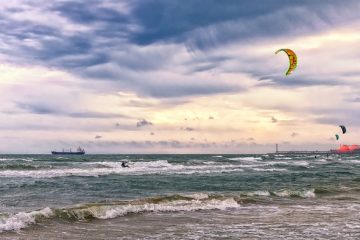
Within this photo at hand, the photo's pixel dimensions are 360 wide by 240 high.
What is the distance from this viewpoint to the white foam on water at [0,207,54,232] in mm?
12477

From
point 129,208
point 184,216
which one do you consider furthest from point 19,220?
point 184,216

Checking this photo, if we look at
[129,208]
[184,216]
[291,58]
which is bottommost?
[184,216]

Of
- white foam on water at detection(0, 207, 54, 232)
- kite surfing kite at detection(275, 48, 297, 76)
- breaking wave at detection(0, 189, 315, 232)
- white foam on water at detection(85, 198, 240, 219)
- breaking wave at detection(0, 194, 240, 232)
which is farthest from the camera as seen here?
kite surfing kite at detection(275, 48, 297, 76)

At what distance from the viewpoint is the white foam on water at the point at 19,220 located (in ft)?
40.9

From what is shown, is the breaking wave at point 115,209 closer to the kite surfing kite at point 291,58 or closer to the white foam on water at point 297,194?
the white foam on water at point 297,194

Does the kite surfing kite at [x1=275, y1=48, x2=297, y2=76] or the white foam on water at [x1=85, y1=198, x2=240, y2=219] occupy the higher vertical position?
the kite surfing kite at [x1=275, y1=48, x2=297, y2=76]

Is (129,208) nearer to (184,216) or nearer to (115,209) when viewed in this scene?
(115,209)

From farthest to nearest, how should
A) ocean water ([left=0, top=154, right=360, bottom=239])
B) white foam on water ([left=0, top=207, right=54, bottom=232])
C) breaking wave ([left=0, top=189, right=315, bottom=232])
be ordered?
breaking wave ([left=0, top=189, right=315, bottom=232])
white foam on water ([left=0, top=207, right=54, bottom=232])
ocean water ([left=0, top=154, right=360, bottom=239])

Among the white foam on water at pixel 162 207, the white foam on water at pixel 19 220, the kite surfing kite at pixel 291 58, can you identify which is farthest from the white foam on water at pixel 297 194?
the white foam on water at pixel 19 220

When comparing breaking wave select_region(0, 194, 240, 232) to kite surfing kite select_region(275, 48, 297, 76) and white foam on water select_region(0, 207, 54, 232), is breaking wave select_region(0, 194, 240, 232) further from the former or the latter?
kite surfing kite select_region(275, 48, 297, 76)

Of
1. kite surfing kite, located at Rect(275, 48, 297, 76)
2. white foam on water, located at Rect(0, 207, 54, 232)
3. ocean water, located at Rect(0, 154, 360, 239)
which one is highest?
kite surfing kite, located at Rect(275, 48, 297, 76)

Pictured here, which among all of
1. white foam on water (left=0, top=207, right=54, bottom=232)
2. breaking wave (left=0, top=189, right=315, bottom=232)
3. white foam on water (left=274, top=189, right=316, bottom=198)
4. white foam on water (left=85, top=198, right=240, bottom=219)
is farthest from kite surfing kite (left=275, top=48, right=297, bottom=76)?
white foam on water (left=0, top=207, right=54, bottom=232)

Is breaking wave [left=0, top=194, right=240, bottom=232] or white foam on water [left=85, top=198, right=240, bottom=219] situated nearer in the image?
Result: breaking wave [left=0, top=194, right=240, bottom=232]

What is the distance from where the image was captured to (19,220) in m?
13.0
